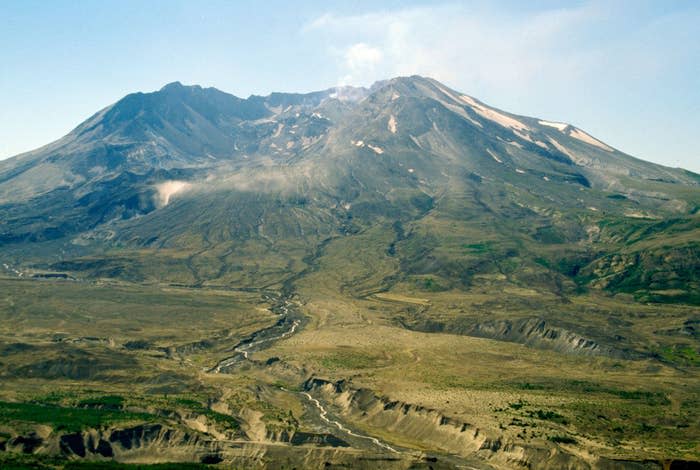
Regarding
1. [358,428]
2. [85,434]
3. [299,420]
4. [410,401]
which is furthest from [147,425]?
[410,401]

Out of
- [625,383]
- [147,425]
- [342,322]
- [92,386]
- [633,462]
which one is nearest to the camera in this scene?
[633,462]

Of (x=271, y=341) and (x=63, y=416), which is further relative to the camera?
(x=271, y=341)

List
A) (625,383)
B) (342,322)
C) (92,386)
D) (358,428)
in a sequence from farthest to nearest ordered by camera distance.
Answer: (342,322) → (625,383) → (92,386) → (358,428)

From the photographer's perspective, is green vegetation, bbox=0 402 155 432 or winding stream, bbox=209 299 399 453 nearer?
green vegetation, bbox=0 402 155 432

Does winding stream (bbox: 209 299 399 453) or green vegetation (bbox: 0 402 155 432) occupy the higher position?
green vegetation (bbox: 0 402 155 432)

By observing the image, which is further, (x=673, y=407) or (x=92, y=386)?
(x=92, y=386)

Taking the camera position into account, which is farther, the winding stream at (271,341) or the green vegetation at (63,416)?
the winding stream at (271,341)

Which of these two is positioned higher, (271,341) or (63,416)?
(63,416)

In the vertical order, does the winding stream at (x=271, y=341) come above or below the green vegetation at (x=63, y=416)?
below

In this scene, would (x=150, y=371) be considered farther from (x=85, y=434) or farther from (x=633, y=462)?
(x=633, y=462)
